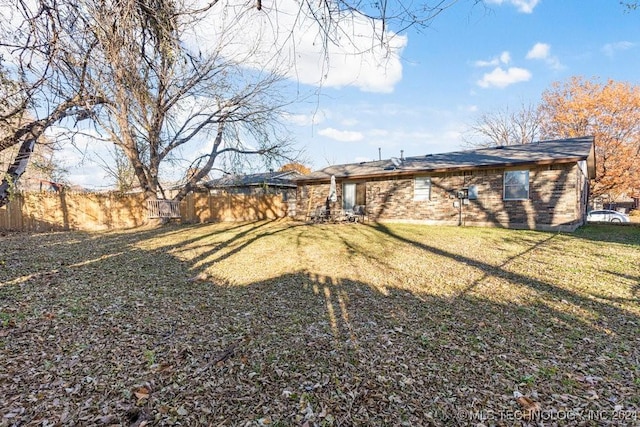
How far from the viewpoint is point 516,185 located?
442 inches

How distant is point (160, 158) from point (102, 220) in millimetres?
4530

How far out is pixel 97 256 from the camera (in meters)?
6.92

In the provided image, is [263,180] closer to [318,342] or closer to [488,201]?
[488,201]

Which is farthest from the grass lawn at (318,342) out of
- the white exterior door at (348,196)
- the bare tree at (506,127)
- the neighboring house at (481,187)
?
the bare tree at (506,127)

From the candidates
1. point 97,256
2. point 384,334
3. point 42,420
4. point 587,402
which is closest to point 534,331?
point 587,402

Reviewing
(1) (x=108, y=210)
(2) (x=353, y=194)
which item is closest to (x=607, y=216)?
(2) (x=353, y=194)

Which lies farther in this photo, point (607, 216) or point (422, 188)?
point (607, 216)

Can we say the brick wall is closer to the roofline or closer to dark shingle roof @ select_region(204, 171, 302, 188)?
the roofline

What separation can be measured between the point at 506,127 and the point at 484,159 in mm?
18297

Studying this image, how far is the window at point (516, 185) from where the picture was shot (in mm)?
11062

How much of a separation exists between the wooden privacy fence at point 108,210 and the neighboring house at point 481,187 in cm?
435

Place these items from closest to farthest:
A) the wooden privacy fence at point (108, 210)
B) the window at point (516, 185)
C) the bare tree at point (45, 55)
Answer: the bare tree at point (45, 55), the window at point (516, 185), the wooden privacy fence at point (108, 210)

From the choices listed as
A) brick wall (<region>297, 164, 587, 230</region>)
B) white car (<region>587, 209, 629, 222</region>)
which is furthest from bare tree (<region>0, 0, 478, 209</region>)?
white car (<region>587, 209, 629, 222</region>)

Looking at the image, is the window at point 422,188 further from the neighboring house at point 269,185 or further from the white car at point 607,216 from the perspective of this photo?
the white car at point 607,216
